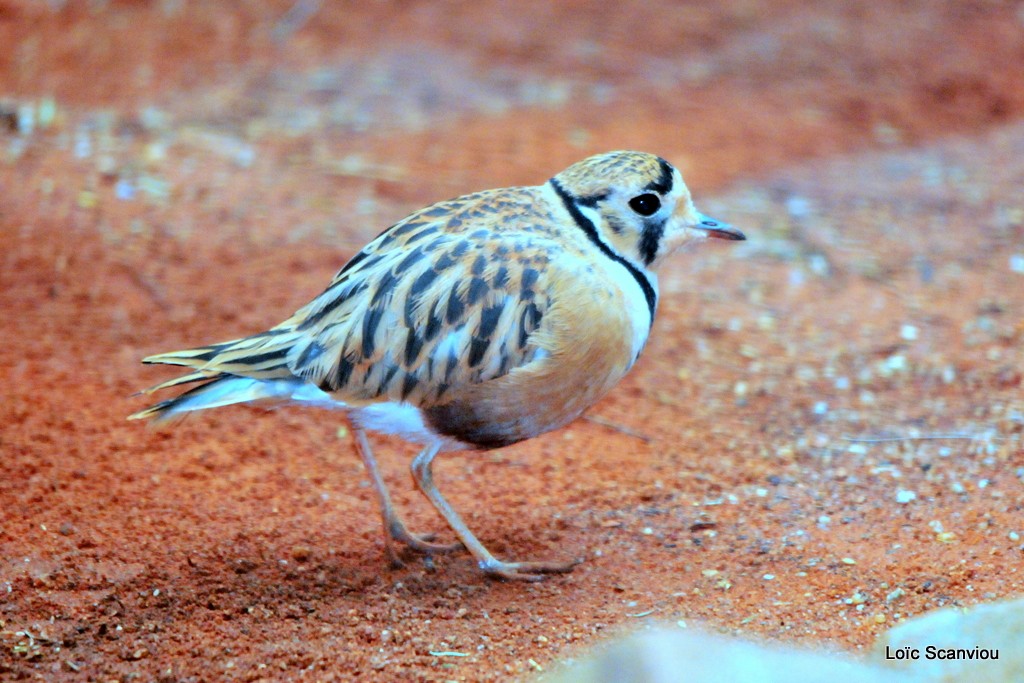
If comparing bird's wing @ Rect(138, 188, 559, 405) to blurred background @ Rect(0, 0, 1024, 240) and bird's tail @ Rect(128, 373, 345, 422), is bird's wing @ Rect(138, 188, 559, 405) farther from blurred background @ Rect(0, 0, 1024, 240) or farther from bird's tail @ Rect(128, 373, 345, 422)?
blurred background @ Rect(0, 0, 1024, 240)

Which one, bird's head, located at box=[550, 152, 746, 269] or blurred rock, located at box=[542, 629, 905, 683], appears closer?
blurred rock, located at box=[542, 629, 905, 683]

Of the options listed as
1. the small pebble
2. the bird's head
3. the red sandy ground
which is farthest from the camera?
the small pebble

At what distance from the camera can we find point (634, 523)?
521cm

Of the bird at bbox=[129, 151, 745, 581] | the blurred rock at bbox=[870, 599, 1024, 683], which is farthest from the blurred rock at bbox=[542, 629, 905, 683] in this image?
the bird at bbox=[129, 151, 745, 581]

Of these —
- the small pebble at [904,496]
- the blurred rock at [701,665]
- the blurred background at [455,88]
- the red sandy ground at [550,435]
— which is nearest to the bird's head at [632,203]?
the red sandy ground at [550,435]

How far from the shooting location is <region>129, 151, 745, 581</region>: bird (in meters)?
4.52

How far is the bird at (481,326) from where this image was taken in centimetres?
452

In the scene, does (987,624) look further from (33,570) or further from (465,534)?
(33,570)

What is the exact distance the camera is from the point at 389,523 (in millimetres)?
4992

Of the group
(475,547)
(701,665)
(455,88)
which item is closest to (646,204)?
(475,547)

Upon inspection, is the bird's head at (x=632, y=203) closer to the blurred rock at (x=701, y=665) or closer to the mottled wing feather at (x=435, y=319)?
the mottled wing feather at (x=435, y=319)

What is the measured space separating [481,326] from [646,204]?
3.03 feet

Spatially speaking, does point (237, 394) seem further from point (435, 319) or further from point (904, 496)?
point (904, 496)

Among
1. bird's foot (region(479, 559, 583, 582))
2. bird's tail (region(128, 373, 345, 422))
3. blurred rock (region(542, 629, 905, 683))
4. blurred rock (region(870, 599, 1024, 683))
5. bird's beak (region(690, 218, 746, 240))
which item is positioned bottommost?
bird's foot (region(479, 559, 583, 582))
